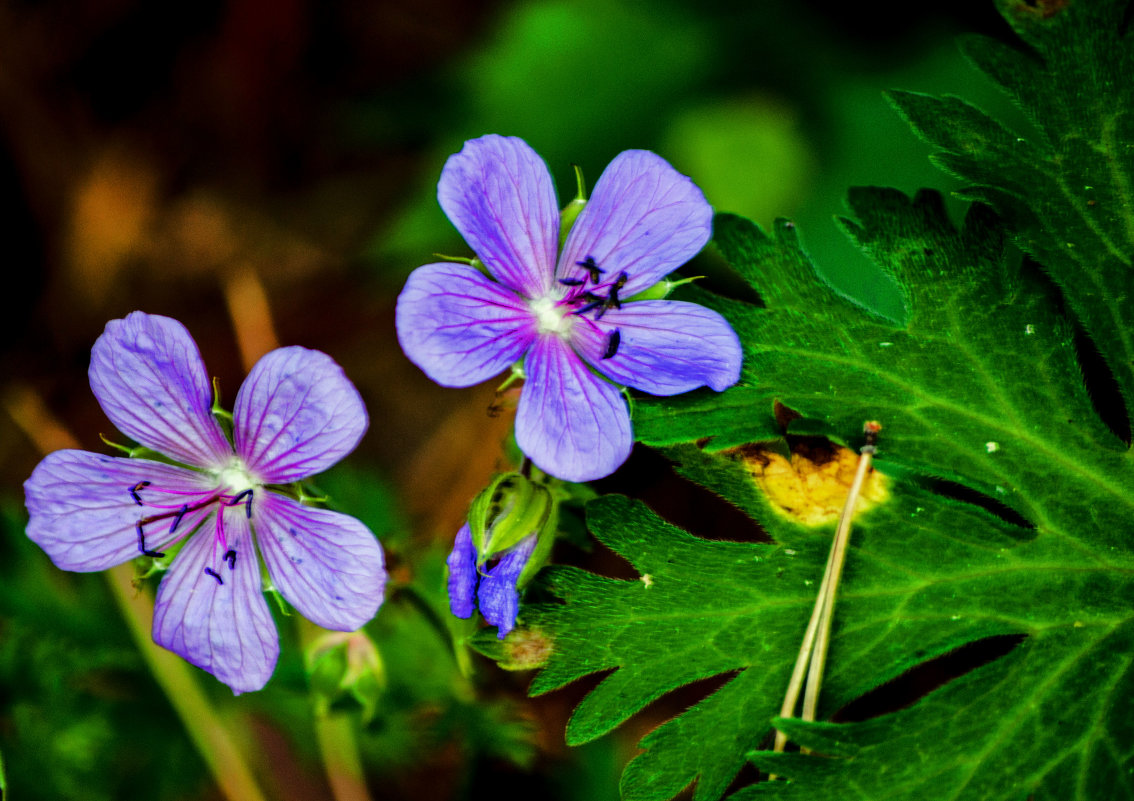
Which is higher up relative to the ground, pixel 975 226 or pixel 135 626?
pixel 975 226

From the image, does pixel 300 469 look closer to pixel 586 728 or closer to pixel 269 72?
pixel 586 728

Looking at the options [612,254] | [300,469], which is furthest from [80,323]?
[612,254]

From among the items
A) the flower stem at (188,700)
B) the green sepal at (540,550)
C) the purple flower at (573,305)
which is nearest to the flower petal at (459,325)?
the purple flower at (573,305)

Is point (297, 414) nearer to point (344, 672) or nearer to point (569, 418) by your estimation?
point (569, 418)

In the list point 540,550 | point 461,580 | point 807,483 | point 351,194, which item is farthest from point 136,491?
point 351,194

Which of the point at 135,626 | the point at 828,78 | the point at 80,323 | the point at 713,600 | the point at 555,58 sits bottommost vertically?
the point at 713,600

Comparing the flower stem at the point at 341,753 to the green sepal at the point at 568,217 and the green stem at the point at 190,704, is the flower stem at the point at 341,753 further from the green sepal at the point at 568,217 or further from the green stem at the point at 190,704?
the green sepal at the point at 568,217

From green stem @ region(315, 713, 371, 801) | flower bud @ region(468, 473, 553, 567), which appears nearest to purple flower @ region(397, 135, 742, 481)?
flower bud @ region(468, 473, 553, 567)
